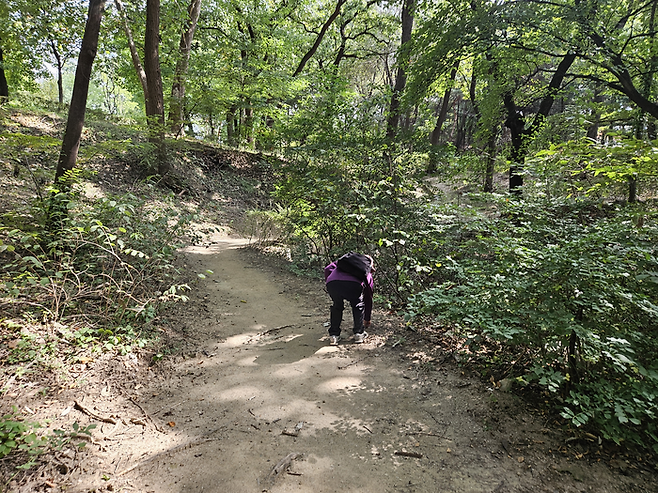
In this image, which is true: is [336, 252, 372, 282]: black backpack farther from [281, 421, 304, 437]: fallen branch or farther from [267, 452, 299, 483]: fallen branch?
[267, 452, 299, 483]: fallen branch

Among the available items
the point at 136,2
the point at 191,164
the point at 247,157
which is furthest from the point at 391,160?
the point at 247,157

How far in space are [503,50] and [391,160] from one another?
479 cm

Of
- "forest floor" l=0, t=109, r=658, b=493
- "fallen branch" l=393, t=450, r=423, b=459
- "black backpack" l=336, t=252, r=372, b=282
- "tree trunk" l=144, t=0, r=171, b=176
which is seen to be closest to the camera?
"forest floor" l=0, t=109, r=658, b=493

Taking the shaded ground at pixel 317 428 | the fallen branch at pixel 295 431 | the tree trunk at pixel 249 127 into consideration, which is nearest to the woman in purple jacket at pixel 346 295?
the shaded ground at pixel 317 428

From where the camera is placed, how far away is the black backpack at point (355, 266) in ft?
15.0

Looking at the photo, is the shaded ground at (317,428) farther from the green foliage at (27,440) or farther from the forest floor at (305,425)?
the green foliage at (27,440)

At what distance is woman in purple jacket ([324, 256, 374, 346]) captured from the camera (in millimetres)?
4602

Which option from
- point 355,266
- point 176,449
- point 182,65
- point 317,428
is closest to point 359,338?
point 355,266

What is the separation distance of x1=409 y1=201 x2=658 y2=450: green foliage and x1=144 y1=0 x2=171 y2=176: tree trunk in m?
10.5

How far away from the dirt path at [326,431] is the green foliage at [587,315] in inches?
17.4

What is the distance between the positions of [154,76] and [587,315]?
12.5 metres

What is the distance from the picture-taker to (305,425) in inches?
122

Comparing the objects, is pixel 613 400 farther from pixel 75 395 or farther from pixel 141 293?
pixel 141 293

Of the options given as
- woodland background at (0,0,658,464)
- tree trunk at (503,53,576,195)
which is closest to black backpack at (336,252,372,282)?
woodland background at (0,0,658,464)
